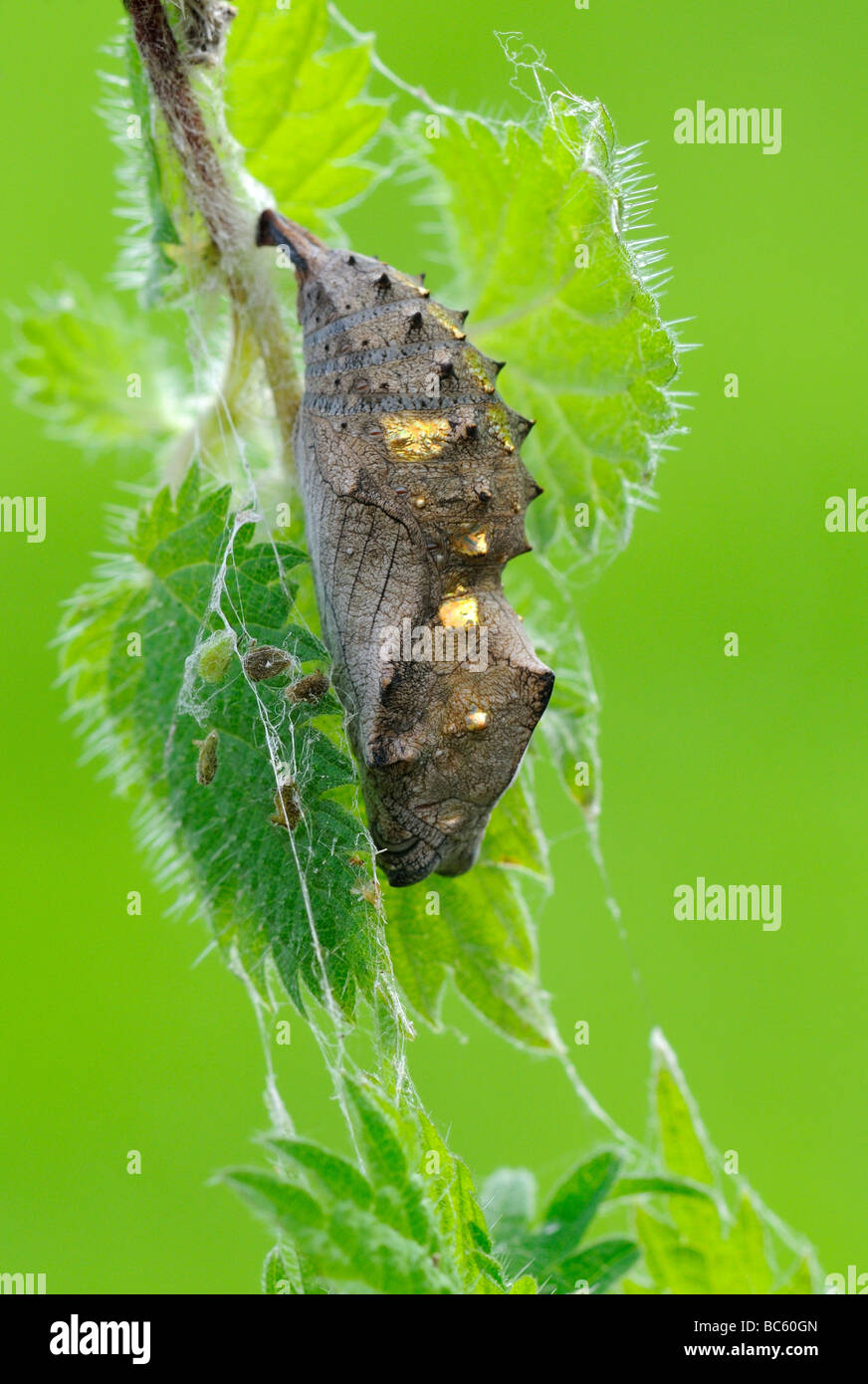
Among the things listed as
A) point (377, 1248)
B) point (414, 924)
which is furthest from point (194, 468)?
point (377, 1248)

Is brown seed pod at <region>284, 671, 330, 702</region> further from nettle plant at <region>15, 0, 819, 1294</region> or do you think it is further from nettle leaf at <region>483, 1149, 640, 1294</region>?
nettle leaf at <region>483, 1149, 640, 1294</region>

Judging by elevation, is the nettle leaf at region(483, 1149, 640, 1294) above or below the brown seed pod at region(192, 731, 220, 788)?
below

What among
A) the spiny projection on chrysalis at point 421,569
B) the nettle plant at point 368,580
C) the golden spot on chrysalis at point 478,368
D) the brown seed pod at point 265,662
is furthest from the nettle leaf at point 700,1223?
the golden spot on chrysalis at point 478,368

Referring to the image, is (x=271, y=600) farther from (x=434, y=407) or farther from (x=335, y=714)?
(x=434, y=407)

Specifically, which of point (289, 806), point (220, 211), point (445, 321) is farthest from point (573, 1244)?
point (220, 211)

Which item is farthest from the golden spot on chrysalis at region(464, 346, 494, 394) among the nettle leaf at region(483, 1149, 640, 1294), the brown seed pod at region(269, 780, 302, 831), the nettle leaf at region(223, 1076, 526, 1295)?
the nettle leaf at region(483, 1149, 640, 1294)

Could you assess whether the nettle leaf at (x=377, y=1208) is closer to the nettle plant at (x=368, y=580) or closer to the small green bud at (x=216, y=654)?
the nettle plant at (x=368, y=580)

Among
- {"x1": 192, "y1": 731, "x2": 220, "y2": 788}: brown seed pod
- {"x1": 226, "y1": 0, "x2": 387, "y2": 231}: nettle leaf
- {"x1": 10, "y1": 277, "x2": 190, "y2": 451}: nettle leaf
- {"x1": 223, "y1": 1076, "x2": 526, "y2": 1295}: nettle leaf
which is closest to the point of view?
{"x1": 223, "y1": 1076, "x2": 526, "y2": 1295}: nettle leaf
